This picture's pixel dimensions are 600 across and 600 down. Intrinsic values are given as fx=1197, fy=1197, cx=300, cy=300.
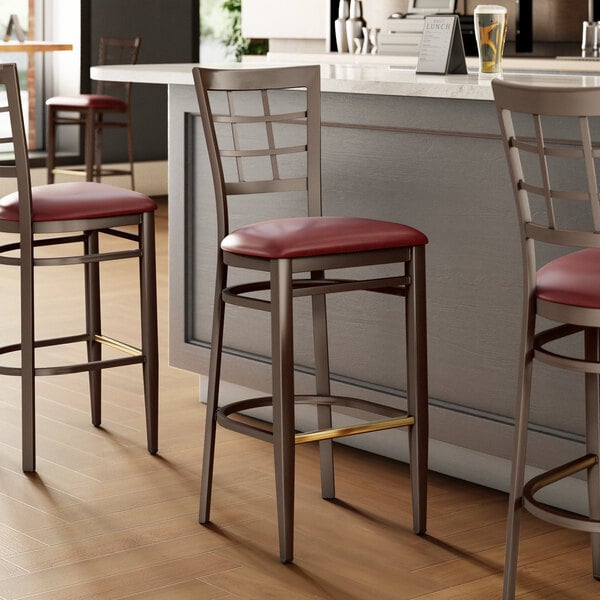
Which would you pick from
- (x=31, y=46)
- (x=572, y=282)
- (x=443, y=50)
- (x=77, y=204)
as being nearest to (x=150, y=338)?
(x=77, y=204)

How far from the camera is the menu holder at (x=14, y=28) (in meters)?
8.62

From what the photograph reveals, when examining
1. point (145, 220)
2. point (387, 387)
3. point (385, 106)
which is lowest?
point (387, 387)

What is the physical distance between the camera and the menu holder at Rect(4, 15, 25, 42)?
8625mm

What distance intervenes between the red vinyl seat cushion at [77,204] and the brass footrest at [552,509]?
143 cm

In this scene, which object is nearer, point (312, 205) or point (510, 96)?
point (510, 96)

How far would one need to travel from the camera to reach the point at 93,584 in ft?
8.42

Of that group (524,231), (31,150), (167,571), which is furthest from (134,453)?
(31,150)

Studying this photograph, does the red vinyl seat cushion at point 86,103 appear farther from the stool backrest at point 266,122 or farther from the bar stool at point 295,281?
the bar stool at point 295,281

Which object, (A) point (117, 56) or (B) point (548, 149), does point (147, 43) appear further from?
(B) point (548, 149)

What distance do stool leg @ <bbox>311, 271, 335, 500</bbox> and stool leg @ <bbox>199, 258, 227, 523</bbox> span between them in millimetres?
271

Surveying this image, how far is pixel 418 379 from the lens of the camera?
9.21 ft

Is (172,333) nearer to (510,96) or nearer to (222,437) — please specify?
(222,437)

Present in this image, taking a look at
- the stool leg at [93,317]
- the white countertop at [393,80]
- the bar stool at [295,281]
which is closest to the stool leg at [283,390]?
the bar stool at [295,281]

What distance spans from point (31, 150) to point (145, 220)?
601 centimetres
